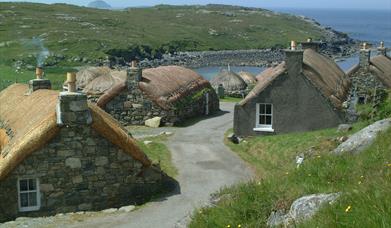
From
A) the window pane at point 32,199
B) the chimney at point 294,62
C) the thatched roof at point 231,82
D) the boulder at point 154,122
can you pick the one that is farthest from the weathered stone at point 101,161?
the thatched roof at point 231,82

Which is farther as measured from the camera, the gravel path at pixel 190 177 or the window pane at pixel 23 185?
the window pane at pixel 23 185

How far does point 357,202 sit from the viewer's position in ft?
26.3

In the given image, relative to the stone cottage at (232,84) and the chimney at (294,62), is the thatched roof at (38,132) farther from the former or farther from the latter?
the stone cottage at (232,84)

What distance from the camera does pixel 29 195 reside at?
705 inches

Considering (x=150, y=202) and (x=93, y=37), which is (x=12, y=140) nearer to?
(x=150, y=202)

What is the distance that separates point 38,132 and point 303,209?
35.1 feet

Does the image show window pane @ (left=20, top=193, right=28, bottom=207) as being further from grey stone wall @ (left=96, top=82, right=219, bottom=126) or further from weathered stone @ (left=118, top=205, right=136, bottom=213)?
grey stone wall @ (left=96, top=82, right=219, bottom=126)

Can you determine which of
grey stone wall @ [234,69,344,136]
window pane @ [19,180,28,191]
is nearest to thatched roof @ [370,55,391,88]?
grey stone wall @ [234,69,344,136]

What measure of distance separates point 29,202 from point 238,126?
12.3 m

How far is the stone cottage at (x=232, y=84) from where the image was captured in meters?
47.2

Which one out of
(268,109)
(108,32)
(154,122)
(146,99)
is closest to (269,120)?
(268,109)

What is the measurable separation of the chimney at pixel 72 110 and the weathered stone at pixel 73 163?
1.10 m

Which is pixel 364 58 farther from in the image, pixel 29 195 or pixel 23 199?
pixel 23 199

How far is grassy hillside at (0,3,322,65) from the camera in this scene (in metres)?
108
